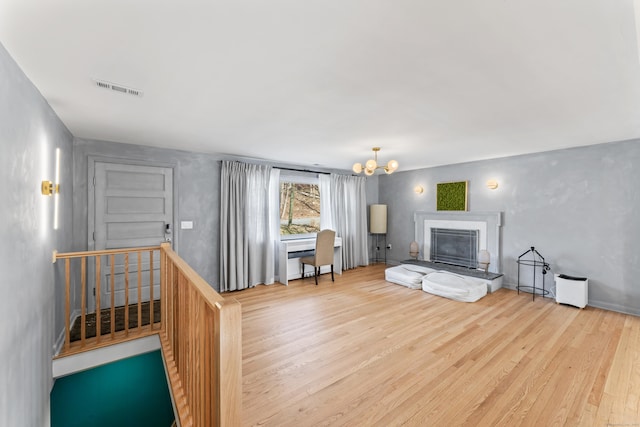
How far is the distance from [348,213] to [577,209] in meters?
3.86

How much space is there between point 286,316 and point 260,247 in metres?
1.75

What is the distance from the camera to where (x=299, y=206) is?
582cm

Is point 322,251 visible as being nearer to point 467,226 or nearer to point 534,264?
point 467,226

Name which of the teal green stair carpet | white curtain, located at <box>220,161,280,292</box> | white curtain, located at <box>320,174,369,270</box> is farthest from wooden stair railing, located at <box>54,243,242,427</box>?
white curtain, located at <box>320,174,369,270</box>

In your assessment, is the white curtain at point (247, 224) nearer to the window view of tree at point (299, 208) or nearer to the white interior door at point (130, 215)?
the window view of tree at point (299, 208)

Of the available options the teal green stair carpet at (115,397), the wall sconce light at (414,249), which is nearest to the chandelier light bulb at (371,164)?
the wall sconce light at (414,249)

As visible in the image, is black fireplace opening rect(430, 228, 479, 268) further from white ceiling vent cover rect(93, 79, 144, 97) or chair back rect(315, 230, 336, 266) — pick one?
white ceiling vent cover rect(93, 79, 144, 97)

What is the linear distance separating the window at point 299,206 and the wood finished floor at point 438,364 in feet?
6.42

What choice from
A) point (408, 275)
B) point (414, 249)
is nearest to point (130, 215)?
point (408, 275)

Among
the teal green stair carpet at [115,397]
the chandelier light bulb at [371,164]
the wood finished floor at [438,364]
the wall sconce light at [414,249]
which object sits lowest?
the teal green stair carpet at [115,397]

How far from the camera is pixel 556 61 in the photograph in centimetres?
172

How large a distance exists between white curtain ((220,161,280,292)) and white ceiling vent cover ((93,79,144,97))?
241 cm

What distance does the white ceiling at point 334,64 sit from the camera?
1.30 meters

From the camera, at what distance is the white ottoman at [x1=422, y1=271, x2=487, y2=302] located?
4.15 m
